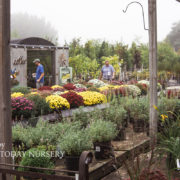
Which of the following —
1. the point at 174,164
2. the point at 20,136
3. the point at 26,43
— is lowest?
the point at 174,164

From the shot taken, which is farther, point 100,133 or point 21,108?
point 21,108

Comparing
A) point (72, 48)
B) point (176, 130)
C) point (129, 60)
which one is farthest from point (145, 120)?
point (129, 60)

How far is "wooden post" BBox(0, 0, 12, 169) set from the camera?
251 centimetres

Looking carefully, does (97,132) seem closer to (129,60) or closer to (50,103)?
(50,103)

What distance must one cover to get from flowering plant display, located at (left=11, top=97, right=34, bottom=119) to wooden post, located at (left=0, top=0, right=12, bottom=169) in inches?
143

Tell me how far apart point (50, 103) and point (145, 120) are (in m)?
2.38

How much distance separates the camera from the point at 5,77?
2539 mm

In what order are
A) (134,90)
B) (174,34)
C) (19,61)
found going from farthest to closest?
(174,34)
(19,61)
(134,90)

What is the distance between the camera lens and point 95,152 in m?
4.24

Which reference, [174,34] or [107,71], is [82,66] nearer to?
[107,71]

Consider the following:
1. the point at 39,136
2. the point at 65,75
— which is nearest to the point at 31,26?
the point at 65,75

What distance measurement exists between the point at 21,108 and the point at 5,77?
3.81 meters

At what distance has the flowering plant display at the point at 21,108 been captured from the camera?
6223 mm

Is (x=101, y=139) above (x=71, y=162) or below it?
above
